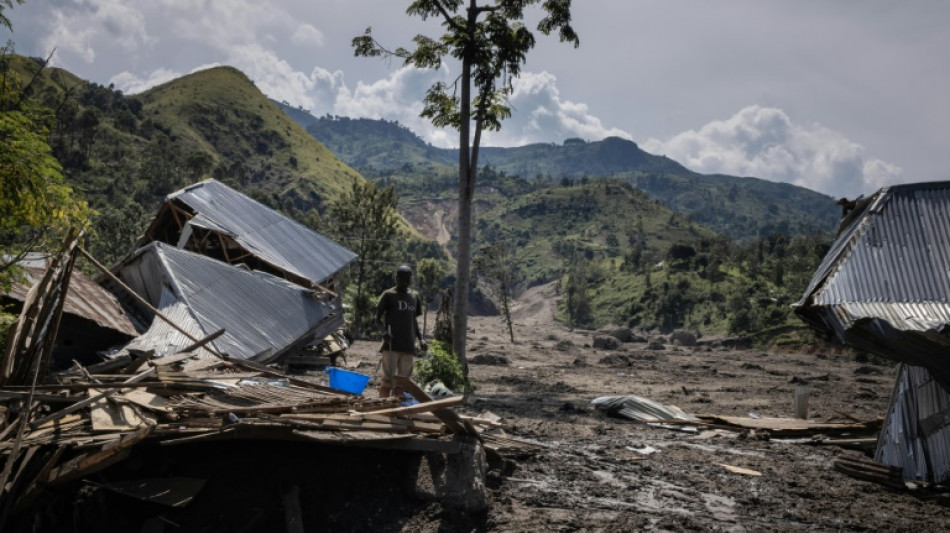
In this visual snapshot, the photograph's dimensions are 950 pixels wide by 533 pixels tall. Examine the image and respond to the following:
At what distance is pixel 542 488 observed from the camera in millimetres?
5938

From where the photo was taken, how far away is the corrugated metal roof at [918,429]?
6.87 m

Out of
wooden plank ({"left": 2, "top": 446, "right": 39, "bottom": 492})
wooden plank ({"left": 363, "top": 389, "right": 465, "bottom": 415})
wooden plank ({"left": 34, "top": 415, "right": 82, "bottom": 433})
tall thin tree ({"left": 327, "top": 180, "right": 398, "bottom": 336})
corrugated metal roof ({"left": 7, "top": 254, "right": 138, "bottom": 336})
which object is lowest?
wooden plank ({"left": 2, "top": 446, "right": 39, "bottom": 492})

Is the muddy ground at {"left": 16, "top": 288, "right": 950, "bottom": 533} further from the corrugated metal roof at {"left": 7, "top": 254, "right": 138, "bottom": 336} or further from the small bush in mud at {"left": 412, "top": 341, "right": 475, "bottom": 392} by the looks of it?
the corrugated metal roof at {"left": 7, "top": 254, "right": 138, "bottom": 336}

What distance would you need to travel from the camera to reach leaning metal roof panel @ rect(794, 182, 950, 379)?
6414mm

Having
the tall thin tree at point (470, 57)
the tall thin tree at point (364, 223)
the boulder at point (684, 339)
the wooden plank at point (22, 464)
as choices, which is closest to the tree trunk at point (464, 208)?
the tall thin tree at point (470, 57)

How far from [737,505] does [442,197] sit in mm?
157820

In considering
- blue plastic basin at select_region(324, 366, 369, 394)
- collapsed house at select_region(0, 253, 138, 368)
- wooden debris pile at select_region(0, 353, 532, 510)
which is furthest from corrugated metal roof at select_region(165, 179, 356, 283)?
wooden debris pile at select_region(0, 353, 532, 510)

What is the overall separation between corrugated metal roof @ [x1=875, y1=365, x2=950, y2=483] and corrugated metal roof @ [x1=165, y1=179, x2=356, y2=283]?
43.1 feet

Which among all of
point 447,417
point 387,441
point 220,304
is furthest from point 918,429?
point 220,304

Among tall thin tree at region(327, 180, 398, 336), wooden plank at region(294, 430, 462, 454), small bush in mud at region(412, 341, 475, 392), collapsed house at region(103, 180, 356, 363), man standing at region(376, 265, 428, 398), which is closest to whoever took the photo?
wooden plank at region(294, 430, 462, 454)

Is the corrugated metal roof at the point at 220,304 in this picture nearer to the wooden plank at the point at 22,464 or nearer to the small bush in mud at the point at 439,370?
the small bush in mud at the point at 439,370

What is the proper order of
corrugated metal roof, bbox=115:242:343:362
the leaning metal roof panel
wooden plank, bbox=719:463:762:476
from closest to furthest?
the leaning metal roof panel, wooden plank, bbox=719:463:762:476, corrugated metal roof, bbox=115:242:343:362

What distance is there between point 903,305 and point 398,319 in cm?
578

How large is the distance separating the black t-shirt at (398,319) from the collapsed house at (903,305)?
470cm
